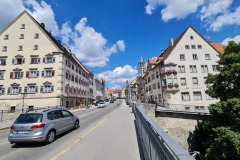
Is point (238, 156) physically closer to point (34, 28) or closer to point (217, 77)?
point (217, 77)

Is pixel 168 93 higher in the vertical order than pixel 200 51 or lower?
lower

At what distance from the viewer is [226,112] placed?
545 inches

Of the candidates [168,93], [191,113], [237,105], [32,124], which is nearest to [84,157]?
[32,124]

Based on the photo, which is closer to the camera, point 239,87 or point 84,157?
point 84,157

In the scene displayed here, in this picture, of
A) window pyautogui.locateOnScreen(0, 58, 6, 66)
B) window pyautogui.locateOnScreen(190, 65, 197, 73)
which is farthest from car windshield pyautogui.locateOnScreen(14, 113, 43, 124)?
window pyautogui.locateOnScreen(190, 65, 197, 73)

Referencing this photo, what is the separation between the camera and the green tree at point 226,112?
12.2m

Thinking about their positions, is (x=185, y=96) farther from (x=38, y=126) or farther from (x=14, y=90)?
(x=14, y=90)

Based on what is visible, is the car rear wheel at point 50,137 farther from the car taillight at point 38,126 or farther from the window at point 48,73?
the window at point 48,73

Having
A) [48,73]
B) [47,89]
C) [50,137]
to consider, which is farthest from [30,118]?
[48,73]

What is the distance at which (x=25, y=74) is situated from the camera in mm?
34875

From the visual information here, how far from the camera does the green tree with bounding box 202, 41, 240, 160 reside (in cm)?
1221

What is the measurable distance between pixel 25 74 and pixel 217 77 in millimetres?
35835

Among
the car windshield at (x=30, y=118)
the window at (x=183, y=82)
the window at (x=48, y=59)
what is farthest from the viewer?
the window at (x=183, y=82)

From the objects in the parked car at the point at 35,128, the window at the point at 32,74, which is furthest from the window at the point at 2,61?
the parked car at the point at 35,128
